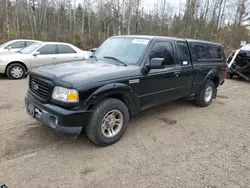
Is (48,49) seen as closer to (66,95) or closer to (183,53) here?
(183,53)

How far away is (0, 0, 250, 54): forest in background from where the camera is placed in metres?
25.7

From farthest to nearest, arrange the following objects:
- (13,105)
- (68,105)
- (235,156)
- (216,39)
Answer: (216,39), (13,105), (235,156), (68,105)

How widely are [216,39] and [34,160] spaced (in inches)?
1154

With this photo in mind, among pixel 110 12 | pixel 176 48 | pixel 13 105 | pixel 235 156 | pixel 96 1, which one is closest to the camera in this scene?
pixel 235 156

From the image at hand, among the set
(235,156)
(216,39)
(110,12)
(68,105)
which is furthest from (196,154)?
(110,12)

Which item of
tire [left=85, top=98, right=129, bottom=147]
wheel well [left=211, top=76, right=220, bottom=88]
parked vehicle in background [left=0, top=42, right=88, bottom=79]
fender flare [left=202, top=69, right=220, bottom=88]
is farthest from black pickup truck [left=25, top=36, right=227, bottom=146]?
parked vehicle in background [left=0, top=42, right=88, bottom=79]

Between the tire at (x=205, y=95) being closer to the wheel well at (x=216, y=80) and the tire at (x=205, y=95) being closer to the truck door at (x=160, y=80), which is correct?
the wheel well at (x=216, y=80)

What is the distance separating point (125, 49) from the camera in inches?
163

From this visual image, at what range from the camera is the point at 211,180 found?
270 centimetres

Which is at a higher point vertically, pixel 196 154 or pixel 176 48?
pixel 176 48

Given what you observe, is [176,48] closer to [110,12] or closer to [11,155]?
[11,155]

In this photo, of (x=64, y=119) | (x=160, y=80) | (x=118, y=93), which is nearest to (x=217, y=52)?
(x=160, y=80)

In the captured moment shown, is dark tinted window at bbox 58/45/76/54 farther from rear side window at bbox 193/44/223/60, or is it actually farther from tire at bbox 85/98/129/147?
tire at bbox 85/98/129/147

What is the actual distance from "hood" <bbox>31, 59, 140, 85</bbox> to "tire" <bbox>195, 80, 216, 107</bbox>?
2589 mm
